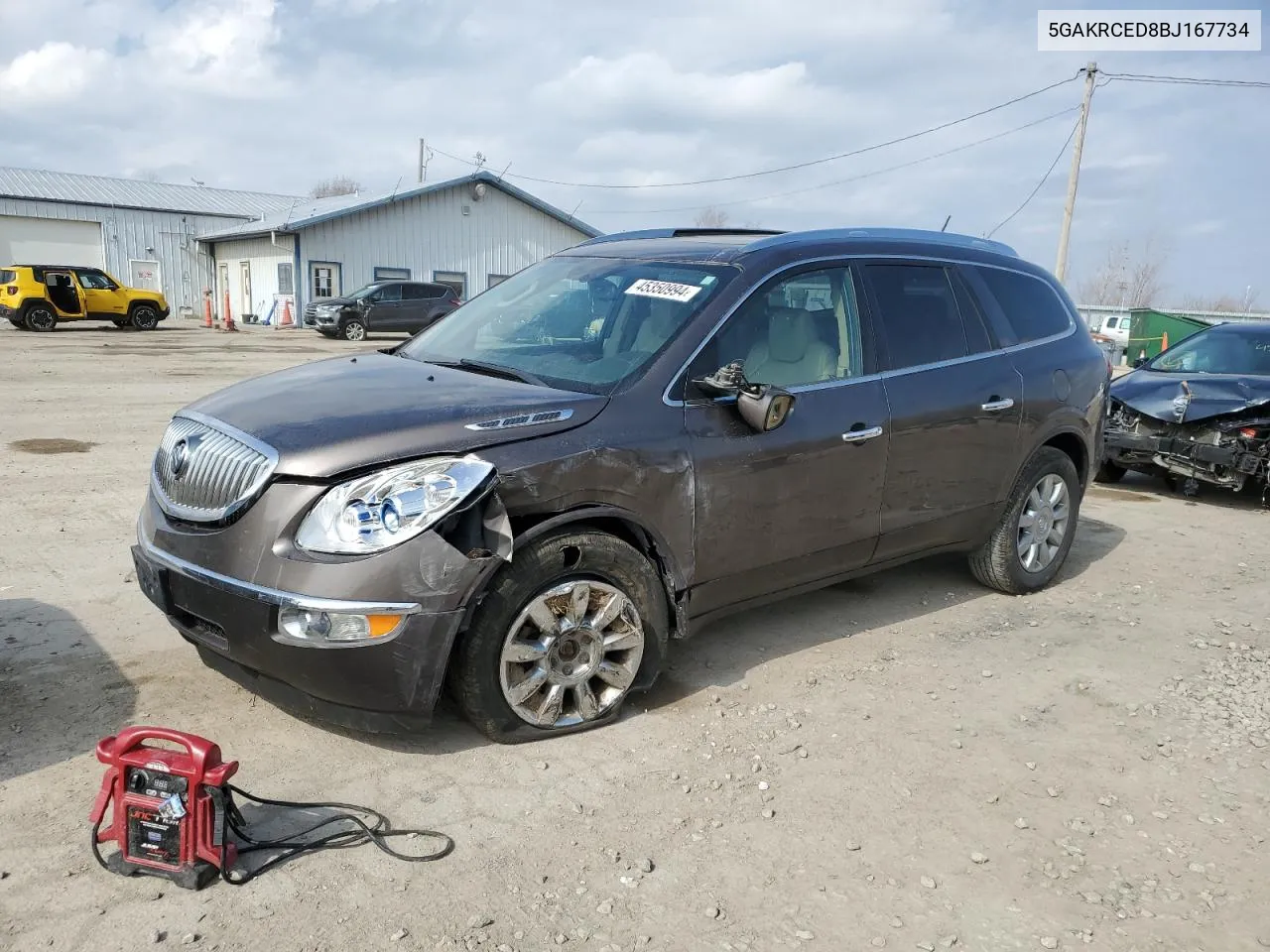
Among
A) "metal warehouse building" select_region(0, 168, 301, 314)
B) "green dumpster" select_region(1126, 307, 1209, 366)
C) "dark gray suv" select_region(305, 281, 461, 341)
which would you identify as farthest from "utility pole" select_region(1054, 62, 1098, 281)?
"metal warehouse building" select_region(0, 168, 301, 314)

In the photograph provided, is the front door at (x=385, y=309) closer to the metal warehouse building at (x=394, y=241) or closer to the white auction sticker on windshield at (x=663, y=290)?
the metal warehouse building at (x=394, y=241)

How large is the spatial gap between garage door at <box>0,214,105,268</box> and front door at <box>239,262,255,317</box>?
703 cm

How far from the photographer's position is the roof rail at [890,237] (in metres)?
4.48

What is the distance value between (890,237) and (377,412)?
2847 mm

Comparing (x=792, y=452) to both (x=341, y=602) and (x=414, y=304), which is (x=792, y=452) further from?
(x=414, y=304)

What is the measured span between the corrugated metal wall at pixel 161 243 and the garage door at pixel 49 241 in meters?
0.37

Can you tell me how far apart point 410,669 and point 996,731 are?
236cm

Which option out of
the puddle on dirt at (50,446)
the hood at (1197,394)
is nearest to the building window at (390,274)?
the puddle on dirt at (50,446)

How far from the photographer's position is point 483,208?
35344mm

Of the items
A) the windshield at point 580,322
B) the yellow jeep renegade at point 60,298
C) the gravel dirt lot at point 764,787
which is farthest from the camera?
the yellow jeep renegade at point 60,298

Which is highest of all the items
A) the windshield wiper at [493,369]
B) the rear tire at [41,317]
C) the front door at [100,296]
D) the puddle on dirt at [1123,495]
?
the front door at [100,296]

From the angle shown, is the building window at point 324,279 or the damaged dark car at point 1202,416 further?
the building window at point 324,279

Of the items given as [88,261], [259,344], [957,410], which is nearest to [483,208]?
[259,344]

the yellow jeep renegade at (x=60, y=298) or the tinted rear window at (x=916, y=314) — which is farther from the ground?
the yellow jeep renegade at (x=60, y=298)
